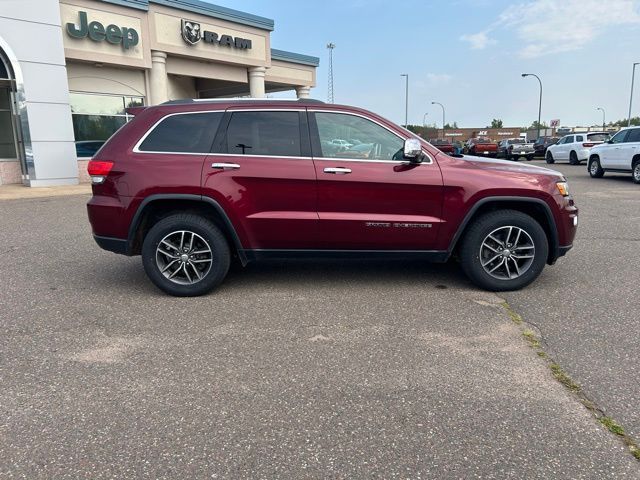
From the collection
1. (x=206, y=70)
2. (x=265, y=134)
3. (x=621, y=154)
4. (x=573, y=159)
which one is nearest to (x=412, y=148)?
(x=265, y=134)

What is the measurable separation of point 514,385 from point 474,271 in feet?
6.20

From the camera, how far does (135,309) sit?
4.53 metres

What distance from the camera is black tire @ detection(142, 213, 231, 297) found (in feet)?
15.6

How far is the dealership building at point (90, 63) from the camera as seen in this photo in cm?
1412

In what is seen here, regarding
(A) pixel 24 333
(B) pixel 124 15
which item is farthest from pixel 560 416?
(B) pixel 124 15

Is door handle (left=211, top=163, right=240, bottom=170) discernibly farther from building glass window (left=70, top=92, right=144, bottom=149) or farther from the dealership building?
building glass window (left=70, top=92, right=144, bottom=149)

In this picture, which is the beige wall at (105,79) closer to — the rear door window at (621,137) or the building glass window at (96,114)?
the building glass window at (96,114)

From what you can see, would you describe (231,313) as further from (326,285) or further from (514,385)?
(514,385)

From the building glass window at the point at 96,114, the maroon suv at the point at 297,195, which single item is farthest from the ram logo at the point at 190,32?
the maroon suv at the point at 297,195

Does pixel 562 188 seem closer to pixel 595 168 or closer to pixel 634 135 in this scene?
pixel 634 135

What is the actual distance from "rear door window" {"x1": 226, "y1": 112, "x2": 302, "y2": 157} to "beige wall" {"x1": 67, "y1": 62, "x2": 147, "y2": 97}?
14692mm

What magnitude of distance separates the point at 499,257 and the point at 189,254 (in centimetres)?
309

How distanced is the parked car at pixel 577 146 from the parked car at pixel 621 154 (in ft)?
25.7

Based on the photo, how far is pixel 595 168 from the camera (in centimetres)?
1764
